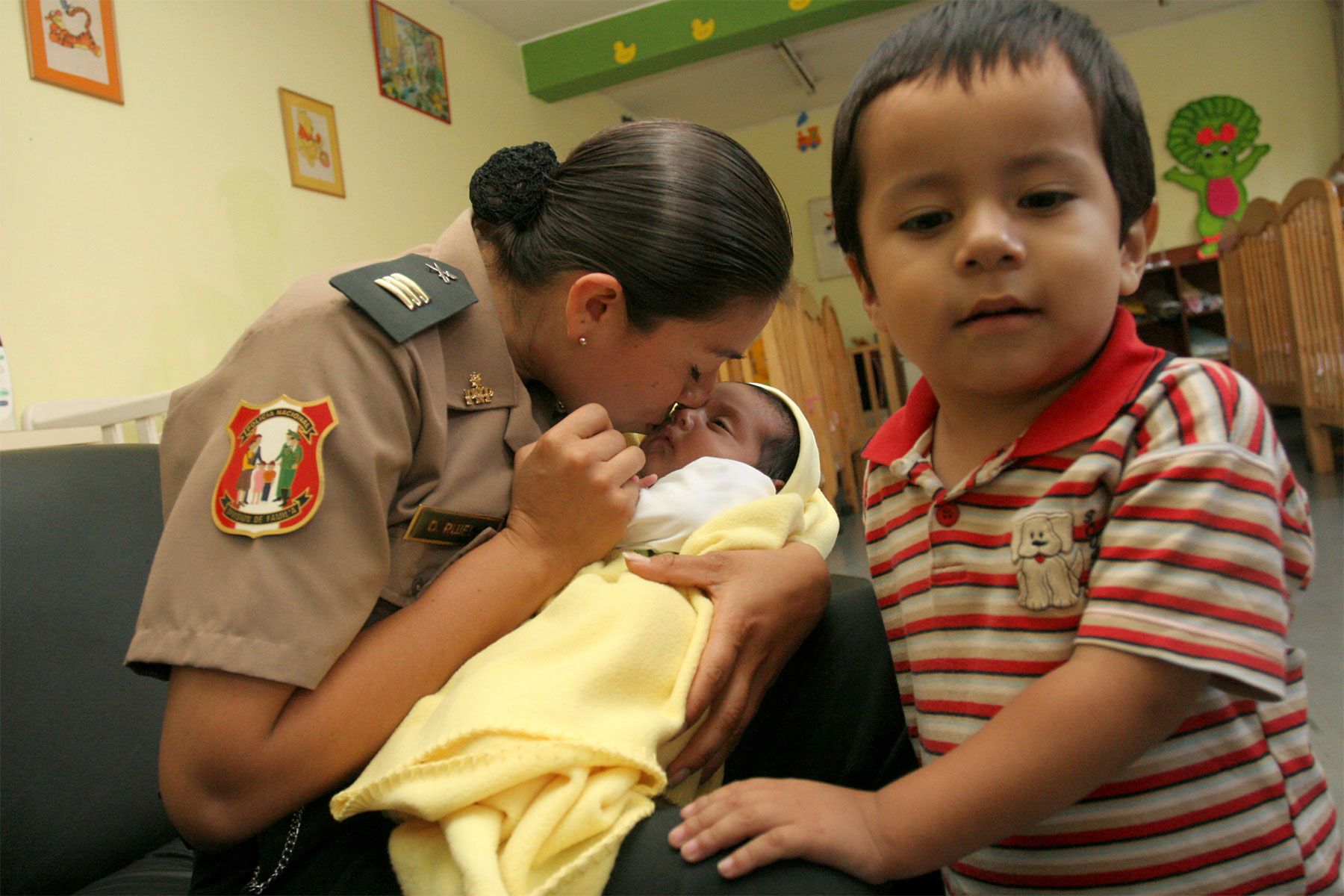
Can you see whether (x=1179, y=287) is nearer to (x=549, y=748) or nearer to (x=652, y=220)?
(x=652, y=220)

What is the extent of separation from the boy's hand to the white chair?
1542 mm

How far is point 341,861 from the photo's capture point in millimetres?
739

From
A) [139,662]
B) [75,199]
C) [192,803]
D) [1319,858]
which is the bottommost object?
[1319,858]

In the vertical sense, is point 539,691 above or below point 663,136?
below

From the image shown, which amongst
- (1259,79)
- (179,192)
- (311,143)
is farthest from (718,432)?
(1259,79)

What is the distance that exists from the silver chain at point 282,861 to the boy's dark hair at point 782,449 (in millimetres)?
792

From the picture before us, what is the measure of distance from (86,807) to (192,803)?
1.36 ft

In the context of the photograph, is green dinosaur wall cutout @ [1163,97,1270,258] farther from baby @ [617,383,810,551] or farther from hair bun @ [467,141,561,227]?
hair bun @ [467,141,561,227]

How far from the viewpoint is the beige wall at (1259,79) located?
20.6 feet

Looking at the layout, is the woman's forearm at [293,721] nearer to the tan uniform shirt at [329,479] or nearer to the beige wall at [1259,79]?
the tan uniform shirt at [329,479]

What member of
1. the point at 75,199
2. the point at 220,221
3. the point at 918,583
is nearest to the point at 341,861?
→ the point at 918,583

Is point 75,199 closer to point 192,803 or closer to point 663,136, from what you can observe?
point 663,136

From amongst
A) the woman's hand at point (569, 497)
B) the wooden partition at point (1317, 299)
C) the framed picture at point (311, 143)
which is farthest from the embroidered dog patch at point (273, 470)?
the wooden partition at point (1317, 299)

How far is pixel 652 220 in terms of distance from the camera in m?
0.98
